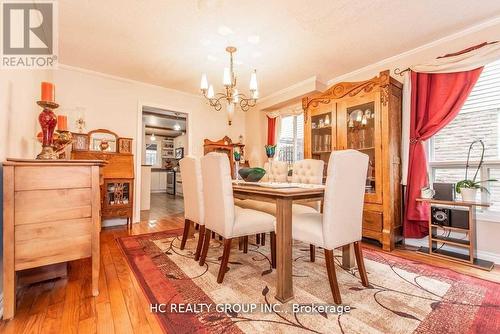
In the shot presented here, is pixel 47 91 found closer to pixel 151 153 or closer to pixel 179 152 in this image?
pixel 179 152

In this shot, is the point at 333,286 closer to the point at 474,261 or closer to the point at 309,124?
the point at 474,261

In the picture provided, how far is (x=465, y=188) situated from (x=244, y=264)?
2.31 m

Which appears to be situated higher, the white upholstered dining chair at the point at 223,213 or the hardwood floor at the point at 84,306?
the white upholstered dining chair at the point at 223,213

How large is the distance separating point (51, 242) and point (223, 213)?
1130mm

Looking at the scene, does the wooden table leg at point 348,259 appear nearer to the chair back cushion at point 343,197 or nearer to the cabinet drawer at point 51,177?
the chair back cushion at point 343,197

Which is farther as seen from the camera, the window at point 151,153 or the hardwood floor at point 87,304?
the window at point 151,153

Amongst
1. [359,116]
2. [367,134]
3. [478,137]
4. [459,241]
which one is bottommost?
[459,241]

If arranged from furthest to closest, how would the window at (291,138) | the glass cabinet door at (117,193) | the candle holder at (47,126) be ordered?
the window at (291,138) < the glass cabinet door at (117,193) < the candle holder at (47,126)

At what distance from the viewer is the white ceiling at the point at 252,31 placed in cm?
211

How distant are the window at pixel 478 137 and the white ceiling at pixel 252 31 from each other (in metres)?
0.69

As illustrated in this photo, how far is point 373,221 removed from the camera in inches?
110

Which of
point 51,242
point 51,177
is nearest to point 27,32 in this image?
point 51,177

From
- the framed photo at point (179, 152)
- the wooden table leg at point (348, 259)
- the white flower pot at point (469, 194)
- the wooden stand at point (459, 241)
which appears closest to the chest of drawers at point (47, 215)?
the wooden table leg at point (348, 259)

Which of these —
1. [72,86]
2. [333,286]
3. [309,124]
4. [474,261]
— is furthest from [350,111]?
[72,86]
